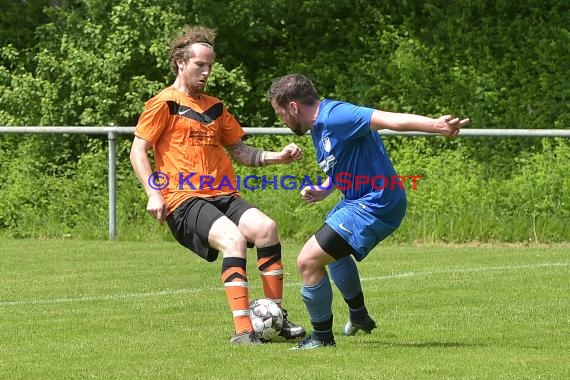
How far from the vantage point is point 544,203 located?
16.1 m

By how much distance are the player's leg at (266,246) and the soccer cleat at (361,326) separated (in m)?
0.31

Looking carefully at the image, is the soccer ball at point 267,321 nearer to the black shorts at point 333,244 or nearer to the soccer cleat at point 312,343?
the soccer cleat at point 312,343

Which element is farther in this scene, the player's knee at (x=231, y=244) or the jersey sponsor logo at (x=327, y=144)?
the player's knee at (x=231, y=244)

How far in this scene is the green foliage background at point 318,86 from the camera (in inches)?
646

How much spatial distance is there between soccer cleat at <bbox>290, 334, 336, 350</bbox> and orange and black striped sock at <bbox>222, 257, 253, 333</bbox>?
44 cm

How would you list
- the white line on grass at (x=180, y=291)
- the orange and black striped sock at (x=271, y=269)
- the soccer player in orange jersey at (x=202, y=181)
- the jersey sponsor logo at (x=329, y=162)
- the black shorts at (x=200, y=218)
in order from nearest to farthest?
1. the jersey sponsor logo at (x=329, y=162)
2. the soccer player in orange jersey at (x=202, y=181)
3. the black shorts at (x=200, y=218)
4. the orange and black striped sock at (x=271, y=269)
5. the white line on grass at (x=180, y=291)

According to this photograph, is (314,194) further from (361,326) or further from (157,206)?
(157,206)

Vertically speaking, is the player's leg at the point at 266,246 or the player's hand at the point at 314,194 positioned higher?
the player's hand at the point at 314,194

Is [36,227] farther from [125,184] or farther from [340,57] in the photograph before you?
[340,57]

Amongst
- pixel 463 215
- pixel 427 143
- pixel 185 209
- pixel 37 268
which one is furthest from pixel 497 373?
pixel 427 143

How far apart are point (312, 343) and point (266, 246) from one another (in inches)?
35.8

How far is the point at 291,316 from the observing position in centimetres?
1005

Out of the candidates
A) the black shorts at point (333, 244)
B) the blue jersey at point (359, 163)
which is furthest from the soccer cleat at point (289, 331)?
the blue jersey at point (359, 163)

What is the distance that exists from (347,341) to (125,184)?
9801 mm
